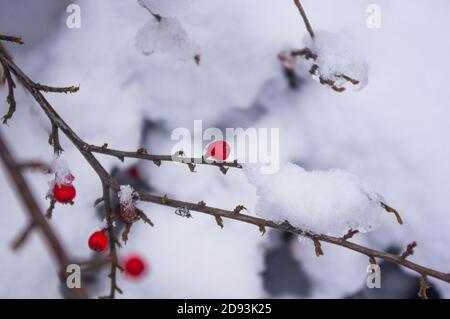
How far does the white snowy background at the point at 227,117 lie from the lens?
1656mm

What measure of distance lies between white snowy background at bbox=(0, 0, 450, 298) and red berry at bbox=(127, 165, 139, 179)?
0.06 m

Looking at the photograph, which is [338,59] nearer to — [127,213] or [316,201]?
[316,201]

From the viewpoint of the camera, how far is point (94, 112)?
1723 mm

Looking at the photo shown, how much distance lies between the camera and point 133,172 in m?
1.75

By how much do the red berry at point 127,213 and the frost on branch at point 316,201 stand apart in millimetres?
344

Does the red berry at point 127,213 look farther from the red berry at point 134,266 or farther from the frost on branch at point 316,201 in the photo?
the red berry at point 134,266

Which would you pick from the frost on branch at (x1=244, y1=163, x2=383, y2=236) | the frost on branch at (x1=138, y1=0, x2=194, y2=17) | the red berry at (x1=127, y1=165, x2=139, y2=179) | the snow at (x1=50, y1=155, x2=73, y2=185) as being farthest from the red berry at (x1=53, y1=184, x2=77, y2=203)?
the frost on branch at (x1=138, y1=0, x2=194, y2=17)

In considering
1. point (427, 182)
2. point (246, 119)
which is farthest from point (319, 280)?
point (246, 119)

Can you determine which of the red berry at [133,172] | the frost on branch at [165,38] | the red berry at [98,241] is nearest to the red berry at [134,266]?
the red berry at [133,172]

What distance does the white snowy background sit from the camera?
5.43 ft

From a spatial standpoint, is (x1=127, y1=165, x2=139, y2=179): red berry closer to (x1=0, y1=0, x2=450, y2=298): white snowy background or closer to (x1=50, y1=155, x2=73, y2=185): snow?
(x1=0, y1=0, x2=450, y2=298): white snowy background

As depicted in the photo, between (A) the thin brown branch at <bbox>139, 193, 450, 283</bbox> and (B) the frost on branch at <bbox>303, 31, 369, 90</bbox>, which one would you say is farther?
(B) the frost on branch at <bbox>303, 31, 369, 90</bbox>

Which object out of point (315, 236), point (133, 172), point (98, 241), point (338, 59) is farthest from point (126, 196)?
point (338, 59)

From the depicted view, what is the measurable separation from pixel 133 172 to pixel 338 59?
961mm
